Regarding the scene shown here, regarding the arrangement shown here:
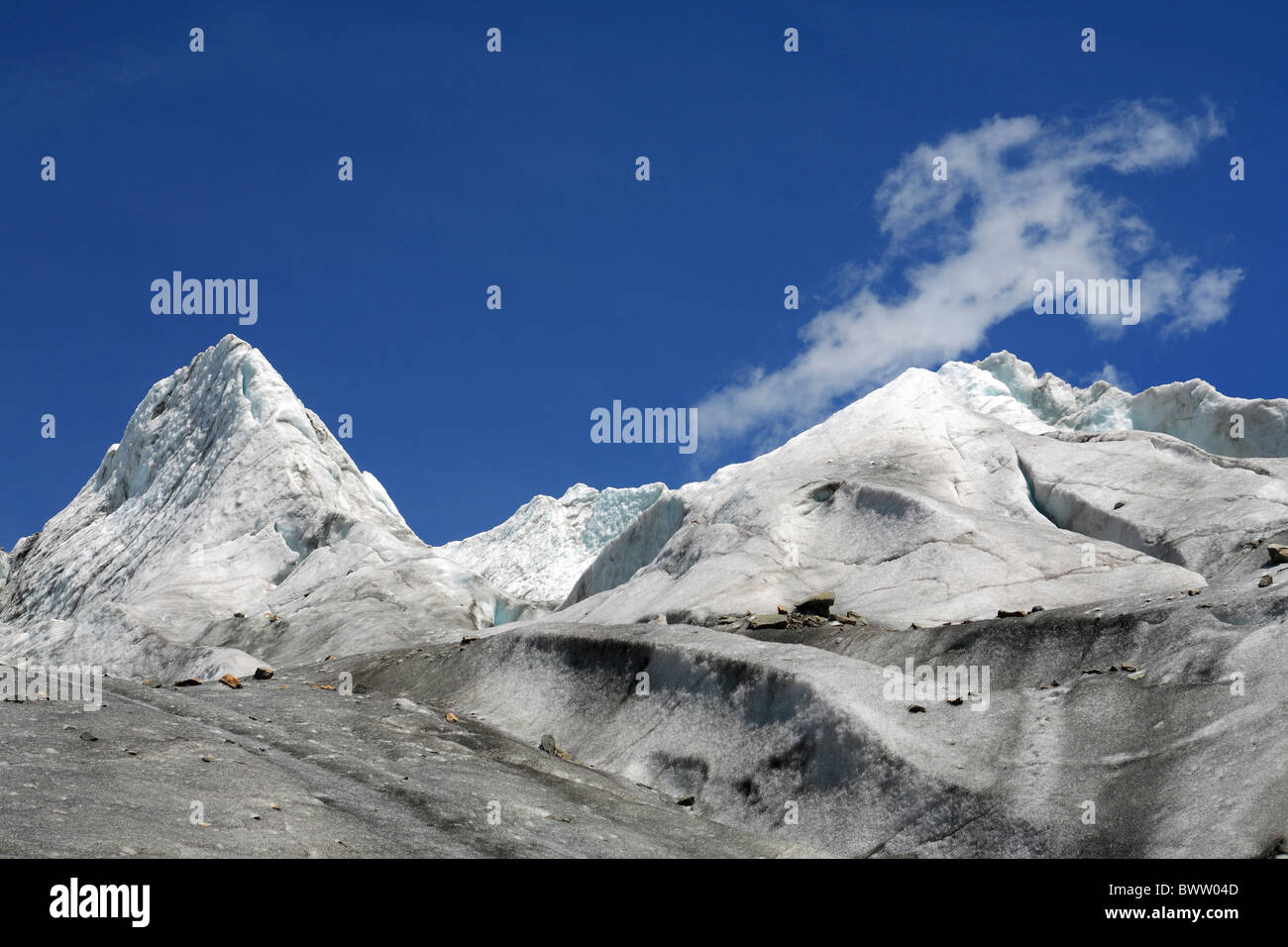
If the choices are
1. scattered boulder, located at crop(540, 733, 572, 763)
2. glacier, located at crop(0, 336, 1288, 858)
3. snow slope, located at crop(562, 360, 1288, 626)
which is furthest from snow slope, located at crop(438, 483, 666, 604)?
scattered boulder, located at crop(540, 733, 572, 763)

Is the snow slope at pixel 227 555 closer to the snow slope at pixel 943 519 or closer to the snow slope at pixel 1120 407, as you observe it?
the snow slope at pixel 943 519

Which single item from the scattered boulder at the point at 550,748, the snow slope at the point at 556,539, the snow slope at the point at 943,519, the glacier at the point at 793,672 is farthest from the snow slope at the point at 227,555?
the snow slope at the point at 556,539

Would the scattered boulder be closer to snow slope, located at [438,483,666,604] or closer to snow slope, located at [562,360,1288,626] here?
snow slope, located at [562,360,1288,626]

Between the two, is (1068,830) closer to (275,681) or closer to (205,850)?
(205,850)

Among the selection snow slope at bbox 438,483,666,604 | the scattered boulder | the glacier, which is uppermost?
snow slope at bbox 438,483,666,604

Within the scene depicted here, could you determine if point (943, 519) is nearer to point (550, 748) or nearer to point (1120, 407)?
point (550, 748)

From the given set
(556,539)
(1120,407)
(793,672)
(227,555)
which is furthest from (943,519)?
(556,539)

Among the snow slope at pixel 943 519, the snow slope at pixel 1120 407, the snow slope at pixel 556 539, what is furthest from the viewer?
the snow slope at pixel 556 539
